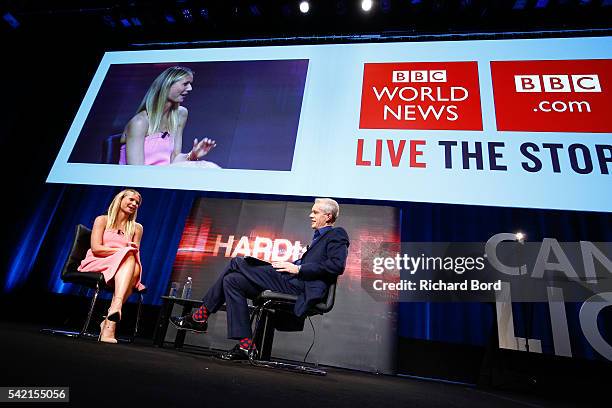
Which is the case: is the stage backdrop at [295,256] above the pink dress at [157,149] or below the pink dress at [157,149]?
below

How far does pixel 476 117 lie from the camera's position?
124 inches

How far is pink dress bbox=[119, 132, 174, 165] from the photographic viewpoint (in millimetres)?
3527

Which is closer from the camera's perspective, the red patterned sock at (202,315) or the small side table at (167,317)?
the red patterned sock at (202,315)

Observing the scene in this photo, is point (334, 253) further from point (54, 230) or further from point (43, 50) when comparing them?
point (43, 50)

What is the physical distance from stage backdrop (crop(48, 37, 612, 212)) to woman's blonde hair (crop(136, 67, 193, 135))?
16cm

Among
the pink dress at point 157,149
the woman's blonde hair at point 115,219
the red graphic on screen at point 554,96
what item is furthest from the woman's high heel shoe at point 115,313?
the red graphic on screen at point 554,96

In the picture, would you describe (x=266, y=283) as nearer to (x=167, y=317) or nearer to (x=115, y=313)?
(x=115, y=313)

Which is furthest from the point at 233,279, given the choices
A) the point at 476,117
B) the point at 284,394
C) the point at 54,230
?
the point at 54,230

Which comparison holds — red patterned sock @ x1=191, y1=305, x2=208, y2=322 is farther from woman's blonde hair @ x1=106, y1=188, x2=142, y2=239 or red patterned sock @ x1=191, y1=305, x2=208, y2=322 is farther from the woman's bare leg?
woman's blonde hair @ x1=106, y1=188, x2=142, y2=239

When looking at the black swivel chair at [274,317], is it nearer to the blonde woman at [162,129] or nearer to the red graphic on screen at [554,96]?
the blonde woman at [162,129]

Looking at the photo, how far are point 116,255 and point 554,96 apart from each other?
12.5 feet

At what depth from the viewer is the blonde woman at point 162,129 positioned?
352cm

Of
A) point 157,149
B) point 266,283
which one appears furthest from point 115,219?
point 266,283

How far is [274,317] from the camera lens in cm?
227
